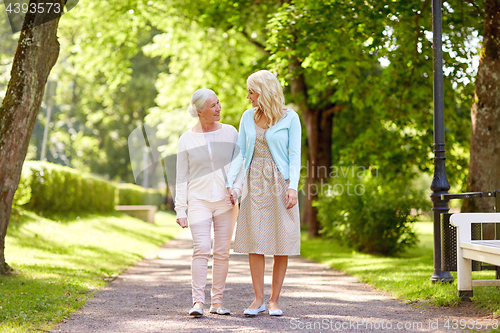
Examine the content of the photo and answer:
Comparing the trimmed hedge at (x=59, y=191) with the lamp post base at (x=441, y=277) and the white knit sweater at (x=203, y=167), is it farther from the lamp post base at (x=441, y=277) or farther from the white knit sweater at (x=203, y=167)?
the lamp post base at (x=441, y=277)

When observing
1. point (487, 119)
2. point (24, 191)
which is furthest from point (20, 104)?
point (487, 119)

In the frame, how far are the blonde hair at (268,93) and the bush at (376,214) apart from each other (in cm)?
763

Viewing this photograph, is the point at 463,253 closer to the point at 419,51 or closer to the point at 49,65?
the point at 49,65

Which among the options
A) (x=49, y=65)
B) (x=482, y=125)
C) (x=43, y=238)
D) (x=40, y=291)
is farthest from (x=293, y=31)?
(x=40, y=291)

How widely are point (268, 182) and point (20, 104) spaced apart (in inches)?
153

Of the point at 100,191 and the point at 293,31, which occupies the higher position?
the point at 293,31

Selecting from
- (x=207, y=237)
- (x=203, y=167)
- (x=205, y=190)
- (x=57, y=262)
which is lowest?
(x=57, y=262)

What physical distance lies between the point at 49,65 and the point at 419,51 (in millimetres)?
8496

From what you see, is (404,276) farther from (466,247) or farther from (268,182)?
(268,182)

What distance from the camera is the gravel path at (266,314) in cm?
461

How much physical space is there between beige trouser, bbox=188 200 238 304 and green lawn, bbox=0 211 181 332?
1.33 meters

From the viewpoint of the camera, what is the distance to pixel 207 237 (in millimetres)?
5121

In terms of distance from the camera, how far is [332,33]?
11.4 metres

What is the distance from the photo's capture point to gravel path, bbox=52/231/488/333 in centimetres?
461
